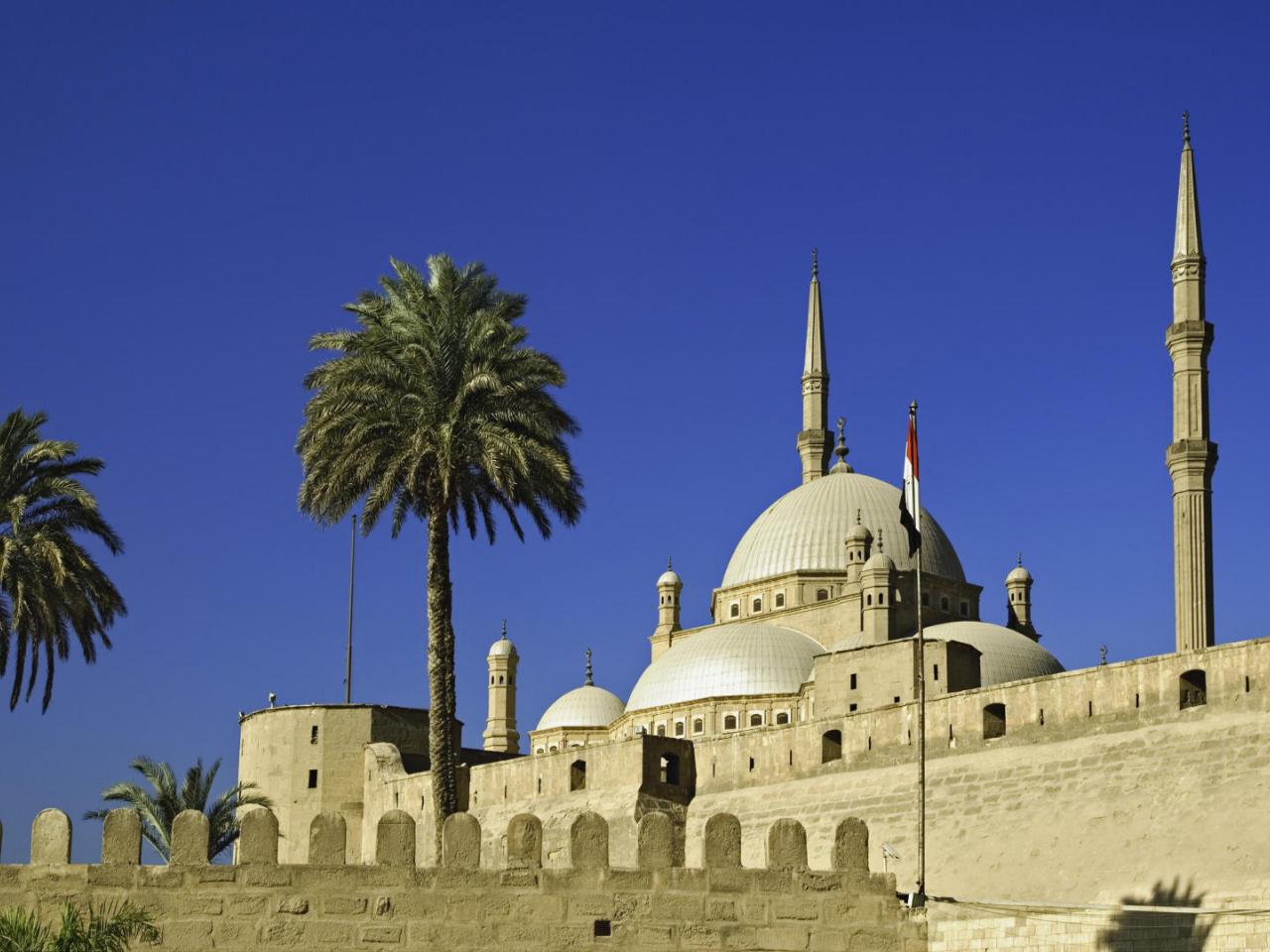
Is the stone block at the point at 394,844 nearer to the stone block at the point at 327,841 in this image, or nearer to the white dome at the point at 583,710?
the stone block at the point at 327,841

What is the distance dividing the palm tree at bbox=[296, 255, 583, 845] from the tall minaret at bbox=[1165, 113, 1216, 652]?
16.9 metres

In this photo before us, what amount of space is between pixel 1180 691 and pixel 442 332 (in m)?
13.6

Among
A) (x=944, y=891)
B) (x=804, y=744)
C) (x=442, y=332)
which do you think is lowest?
(x=944, y=891)

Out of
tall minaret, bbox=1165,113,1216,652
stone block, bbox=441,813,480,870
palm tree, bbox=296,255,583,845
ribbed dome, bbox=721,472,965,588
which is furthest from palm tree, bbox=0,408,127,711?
ribbed dome, bbox=721,472,965,588

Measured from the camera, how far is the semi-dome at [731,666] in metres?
56.3

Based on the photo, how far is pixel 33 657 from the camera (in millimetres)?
27484

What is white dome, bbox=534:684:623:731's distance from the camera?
65.5 meters

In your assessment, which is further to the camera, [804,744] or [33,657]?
[804,744]

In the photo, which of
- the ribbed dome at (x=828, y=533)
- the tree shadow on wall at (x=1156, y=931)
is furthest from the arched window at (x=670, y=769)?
the ribbed dome at (x=828, y=533)

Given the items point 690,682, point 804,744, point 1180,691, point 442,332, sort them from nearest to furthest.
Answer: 1. point 442,332
2. point 1180,691
3. point 804,744
4. point 690,682

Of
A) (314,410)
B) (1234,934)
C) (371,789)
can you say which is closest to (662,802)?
(371,789)

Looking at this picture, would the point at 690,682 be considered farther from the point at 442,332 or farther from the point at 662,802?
the point at 442,332

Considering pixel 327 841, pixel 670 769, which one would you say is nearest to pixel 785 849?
pixel 327 841

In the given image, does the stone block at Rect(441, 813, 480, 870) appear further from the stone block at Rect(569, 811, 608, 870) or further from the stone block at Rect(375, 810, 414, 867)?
the stone block at Rect(569, 811, 608, 870)
